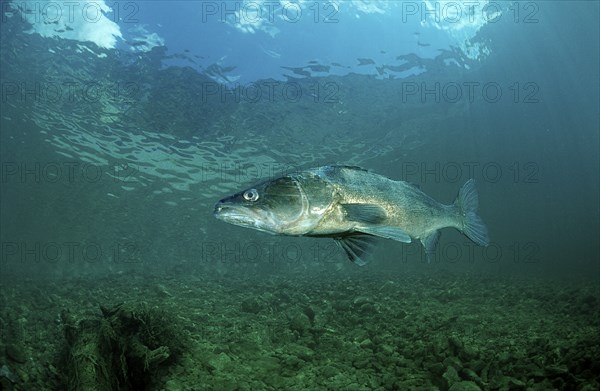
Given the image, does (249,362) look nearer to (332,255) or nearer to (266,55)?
(266,55)

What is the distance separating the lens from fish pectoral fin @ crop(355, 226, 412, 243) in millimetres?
3205

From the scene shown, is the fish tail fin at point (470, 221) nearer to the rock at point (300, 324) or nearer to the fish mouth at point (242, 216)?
the fish mouth at point (242, 216)

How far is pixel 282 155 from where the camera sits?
25.9 m

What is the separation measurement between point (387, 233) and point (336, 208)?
21.2 inches

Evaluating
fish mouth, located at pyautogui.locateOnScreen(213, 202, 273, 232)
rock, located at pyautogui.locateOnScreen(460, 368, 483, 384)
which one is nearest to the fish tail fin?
rock, located at pyautogui.locateOnScreen(460, 368, 483, 384)

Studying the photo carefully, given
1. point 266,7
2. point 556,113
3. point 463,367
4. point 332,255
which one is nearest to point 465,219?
point 463,367

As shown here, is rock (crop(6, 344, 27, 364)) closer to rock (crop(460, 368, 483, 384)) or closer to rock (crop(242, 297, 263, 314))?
rock (crop(242, 297, 263, 314))

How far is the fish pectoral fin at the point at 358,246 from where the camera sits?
3547 mm

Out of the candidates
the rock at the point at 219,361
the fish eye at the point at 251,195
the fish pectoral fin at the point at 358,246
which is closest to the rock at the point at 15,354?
the rock at the point at 219,361

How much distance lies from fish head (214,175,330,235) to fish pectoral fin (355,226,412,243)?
0.49 metres

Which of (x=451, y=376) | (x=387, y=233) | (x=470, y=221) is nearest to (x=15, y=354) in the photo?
(x=387, y=233)

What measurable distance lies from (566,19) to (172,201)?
1331 inches

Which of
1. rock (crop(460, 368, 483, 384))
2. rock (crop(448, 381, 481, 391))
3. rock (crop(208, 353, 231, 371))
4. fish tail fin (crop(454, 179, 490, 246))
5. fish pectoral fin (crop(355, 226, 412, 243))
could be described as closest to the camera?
fish pectoral fin (crop(355, 226, 412, 243))

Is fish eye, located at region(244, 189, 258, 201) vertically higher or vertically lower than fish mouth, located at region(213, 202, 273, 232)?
higher
